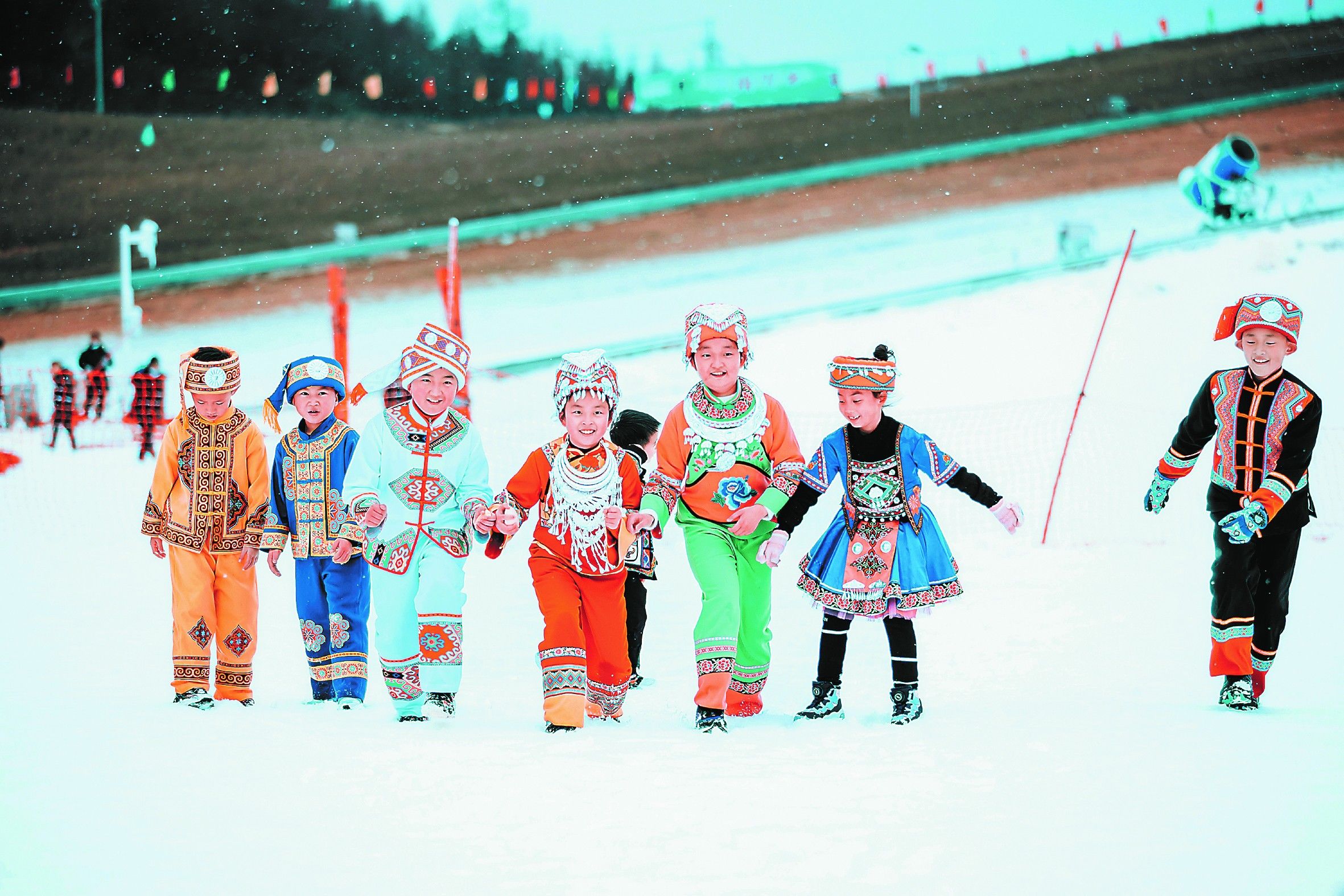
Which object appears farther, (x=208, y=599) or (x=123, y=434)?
(x=123, y=434)

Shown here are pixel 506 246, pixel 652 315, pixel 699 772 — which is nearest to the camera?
pixel 699 772

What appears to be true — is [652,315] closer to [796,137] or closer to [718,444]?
[796,137]

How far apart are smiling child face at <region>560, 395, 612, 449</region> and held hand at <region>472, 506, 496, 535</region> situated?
0.39 meters

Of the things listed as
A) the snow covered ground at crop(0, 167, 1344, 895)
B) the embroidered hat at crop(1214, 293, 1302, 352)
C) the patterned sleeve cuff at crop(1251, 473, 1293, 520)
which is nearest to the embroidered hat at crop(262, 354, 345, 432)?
the snow covered ground at crop(0, 167, 1344, 895)

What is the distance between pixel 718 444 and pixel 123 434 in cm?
1143

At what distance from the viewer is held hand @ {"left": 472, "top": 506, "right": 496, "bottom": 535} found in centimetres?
458

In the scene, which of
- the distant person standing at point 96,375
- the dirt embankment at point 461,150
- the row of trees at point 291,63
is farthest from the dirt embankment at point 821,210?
the distant person standing at point 96,375

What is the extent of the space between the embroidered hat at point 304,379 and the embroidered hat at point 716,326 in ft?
4.56

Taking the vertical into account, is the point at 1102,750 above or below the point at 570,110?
below

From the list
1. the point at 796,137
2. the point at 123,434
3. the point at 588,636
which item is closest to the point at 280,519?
the point at 588,636

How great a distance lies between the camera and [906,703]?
4707 mm

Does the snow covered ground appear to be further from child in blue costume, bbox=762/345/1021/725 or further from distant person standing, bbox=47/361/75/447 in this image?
distant person standing, bbox=47/361/75/447

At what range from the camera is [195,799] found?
366 cm

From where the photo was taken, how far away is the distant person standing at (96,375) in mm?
14750
